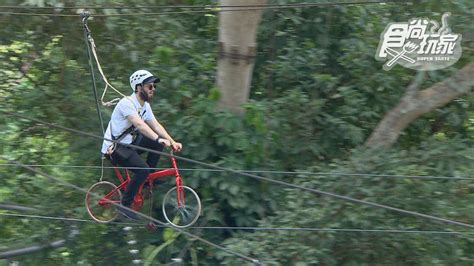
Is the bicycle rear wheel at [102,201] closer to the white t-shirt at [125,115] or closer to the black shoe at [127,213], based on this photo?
the black shoe at [127,213]

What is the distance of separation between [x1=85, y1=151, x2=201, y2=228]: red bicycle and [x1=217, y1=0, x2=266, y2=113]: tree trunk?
892mm

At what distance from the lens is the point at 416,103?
795 cm

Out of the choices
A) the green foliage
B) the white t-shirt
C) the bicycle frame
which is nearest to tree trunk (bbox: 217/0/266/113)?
the green foliage

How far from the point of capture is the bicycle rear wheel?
24.5 feet

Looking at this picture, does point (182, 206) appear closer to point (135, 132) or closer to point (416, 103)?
point (135, 132)

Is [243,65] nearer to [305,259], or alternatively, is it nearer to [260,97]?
[260,97]

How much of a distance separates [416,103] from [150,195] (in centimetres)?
257

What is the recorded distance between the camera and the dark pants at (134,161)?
7062 mm

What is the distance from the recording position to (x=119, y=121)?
7.05 metres

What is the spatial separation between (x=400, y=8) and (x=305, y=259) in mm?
2885

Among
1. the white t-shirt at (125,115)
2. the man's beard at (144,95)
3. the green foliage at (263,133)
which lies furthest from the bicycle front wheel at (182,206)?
the man's beard at (144,95)

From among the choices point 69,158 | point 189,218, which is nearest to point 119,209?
point 189,218

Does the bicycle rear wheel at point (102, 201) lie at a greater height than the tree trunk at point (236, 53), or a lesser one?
lesser

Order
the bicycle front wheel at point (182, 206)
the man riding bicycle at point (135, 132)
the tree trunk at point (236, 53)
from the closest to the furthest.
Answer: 1. the man riding bicycle at point (135, 132)
2. the bicycle front wheel at point (182, 206)
3. the tree trunk at point (236, 53)
